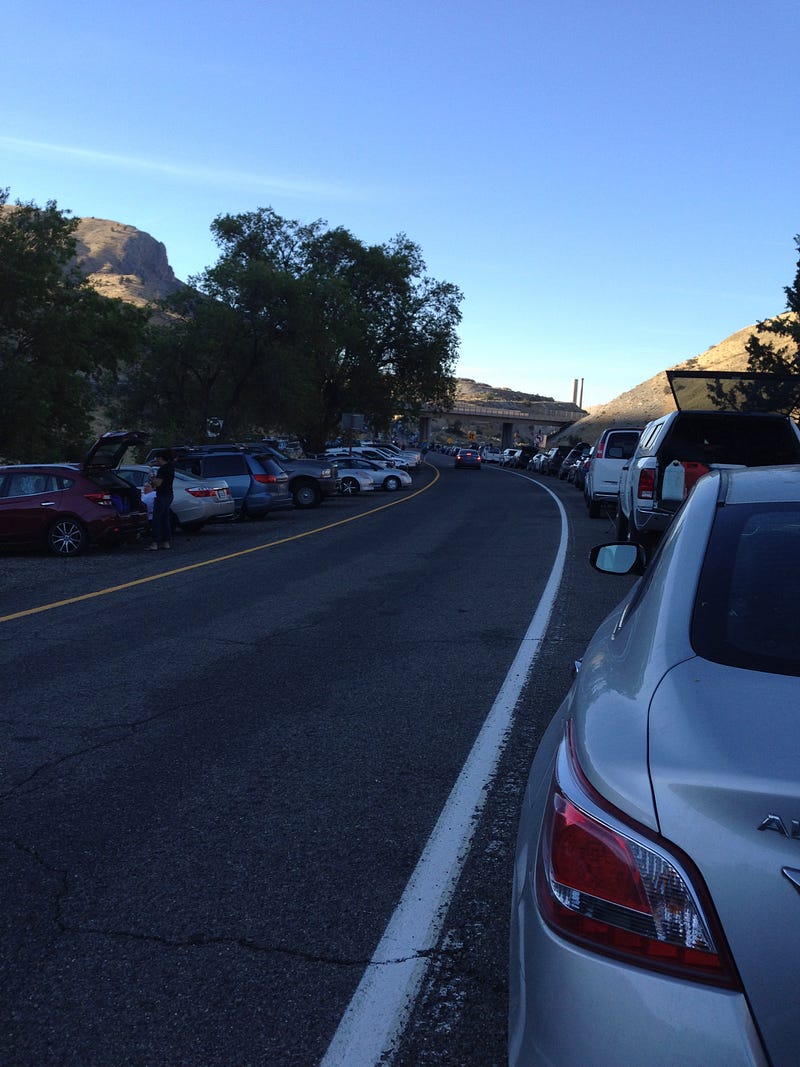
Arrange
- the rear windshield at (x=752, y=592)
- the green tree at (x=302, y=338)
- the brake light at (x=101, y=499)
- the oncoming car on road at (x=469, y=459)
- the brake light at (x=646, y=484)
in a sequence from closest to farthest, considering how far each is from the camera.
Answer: the rear windshield at (x=752, y=592) → the brake light at (x=646, y=484) → the brake light at (x=101, y=499) → the green tree at (x=302, y=338) → the oncoming car on road at (x=469, y=459)

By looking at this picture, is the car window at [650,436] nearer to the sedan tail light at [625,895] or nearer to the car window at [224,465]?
the car window at [224,465]

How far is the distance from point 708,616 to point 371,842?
8.00 feet

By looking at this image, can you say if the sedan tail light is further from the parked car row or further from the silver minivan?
the silver minivan

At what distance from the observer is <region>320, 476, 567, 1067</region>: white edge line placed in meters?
2.88

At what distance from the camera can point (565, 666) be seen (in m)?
7.82

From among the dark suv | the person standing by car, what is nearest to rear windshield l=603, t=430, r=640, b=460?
the dark suv

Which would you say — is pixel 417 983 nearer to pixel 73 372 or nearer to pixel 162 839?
pixel 162 839

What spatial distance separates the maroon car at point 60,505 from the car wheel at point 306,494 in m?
13.6

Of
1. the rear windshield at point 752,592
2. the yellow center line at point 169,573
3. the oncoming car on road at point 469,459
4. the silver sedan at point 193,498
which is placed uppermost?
the rear windshield at point 752,592

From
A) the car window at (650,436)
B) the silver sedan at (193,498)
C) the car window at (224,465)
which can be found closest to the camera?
the car window at (650,436)

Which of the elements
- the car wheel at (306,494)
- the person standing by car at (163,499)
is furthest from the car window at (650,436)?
the car wheel at (306,494)

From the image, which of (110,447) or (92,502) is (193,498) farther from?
(92,502)

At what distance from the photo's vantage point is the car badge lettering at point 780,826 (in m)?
1.65

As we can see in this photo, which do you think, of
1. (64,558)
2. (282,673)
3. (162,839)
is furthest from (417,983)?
(64,558)
